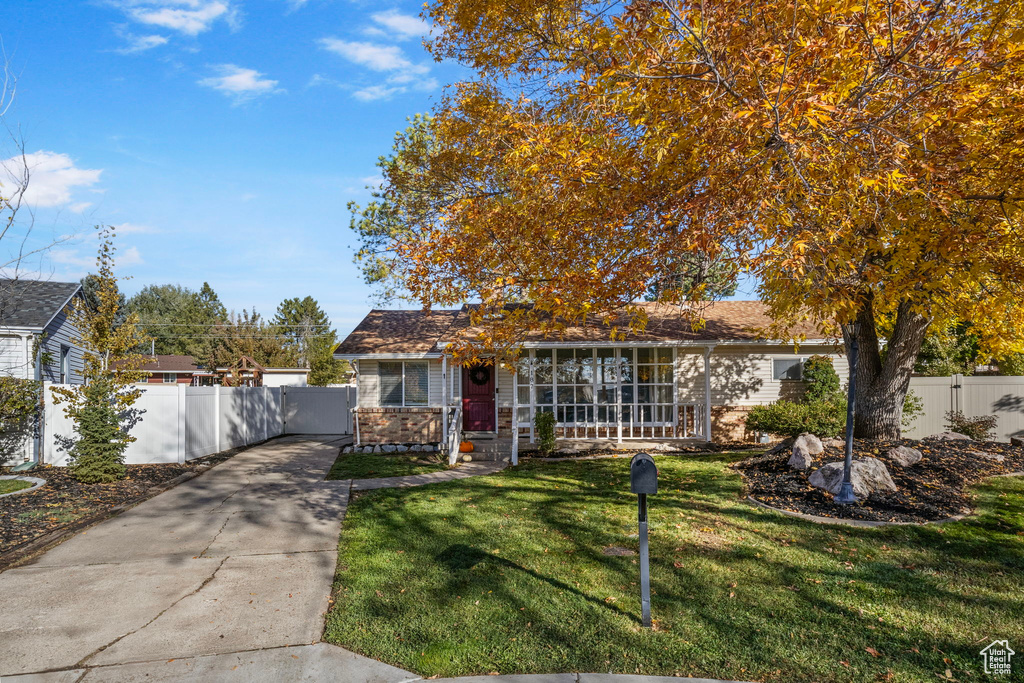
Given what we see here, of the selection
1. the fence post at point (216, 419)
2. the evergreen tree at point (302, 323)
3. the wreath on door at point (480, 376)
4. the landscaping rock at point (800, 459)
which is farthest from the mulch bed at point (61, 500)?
the evergreen tree at point (302, 323)

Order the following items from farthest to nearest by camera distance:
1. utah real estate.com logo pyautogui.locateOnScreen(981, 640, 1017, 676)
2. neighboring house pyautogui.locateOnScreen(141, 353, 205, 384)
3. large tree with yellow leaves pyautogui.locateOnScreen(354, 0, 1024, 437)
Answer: neighboring house pyautogui.locateOnScreen(141, 353, 205, 384) < large tree with yellow leaves pyautogui.locateOnScreen(354, 0, 1024, 437) < utah real estate.com logo pyautogui.locateOnScreen(981, 640, 1017, 676)

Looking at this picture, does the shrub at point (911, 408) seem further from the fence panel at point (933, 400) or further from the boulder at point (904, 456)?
the boulder at point (904, 456)

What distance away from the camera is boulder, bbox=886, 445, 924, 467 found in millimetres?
8804

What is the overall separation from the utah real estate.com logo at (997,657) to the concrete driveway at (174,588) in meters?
3.77

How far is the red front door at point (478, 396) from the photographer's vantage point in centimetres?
1686

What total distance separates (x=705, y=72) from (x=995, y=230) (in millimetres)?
4403

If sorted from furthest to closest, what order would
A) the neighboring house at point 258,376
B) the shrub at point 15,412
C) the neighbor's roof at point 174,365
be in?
the neighbor's roof at point 174,365 → the neighboring house at point 258,376 → the shrub at point 15,412

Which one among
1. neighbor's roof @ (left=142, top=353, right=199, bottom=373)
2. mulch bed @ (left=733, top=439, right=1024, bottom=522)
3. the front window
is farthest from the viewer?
neighbor's roof @ (left=142, top=353, right=199, bottom=373)

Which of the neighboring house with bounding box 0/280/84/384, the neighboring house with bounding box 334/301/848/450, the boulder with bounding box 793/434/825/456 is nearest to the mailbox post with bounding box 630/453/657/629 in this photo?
the boulder with bounding box 793/434/825/456

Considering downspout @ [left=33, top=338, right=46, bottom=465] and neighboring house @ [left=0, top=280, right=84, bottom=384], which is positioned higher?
neighboring house @ [left=0, top=280, right=84, bottom=384]

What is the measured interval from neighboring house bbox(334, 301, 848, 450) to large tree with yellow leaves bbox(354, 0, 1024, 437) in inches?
242

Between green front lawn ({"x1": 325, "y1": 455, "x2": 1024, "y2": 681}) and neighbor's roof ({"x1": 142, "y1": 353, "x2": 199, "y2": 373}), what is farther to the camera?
neighbor's roof ({"x1": 142, "y1": 353, "x2": 199, "y2": 373})

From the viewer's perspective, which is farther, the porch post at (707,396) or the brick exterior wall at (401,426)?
the brick exterior wall at (401,426)

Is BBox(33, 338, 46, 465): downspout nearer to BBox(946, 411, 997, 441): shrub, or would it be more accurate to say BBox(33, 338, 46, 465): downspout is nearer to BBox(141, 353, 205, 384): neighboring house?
BBox(946, 411, 997, 441): shrub
